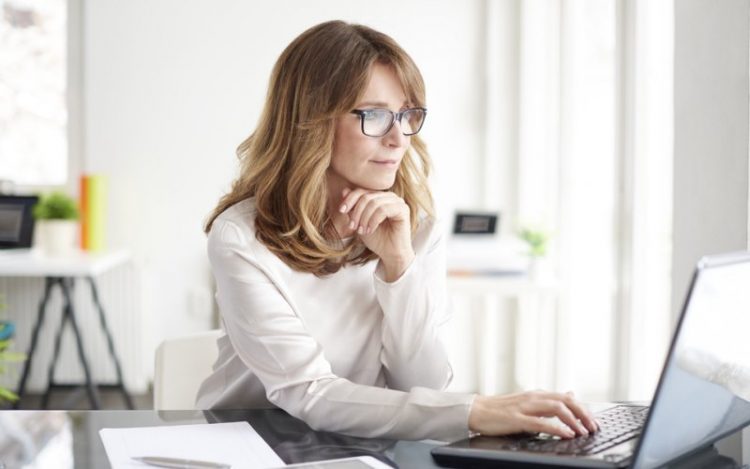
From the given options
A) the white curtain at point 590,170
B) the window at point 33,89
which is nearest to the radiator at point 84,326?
the window at point 33,89

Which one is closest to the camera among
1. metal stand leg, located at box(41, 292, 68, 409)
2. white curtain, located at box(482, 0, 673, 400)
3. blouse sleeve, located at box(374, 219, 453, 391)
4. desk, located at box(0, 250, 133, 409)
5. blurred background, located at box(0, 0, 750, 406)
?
blouse sleeve, located at box(374, 219, 453, 391)

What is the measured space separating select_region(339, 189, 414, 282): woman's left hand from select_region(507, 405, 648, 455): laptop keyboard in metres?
0.50

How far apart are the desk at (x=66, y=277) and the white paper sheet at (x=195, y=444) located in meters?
2.79

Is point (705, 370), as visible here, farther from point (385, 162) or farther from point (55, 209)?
point (55, 209)

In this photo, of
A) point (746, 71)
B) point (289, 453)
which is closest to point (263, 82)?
point (746, 71)

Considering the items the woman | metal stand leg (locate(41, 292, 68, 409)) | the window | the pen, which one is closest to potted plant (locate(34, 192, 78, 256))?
metal stand leg (locate(41, 292, 68, 409))

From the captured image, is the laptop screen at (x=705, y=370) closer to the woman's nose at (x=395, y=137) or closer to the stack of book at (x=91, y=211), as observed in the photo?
the woman's nose at (x=395, y=137)

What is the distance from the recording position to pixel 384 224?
167 centimetres

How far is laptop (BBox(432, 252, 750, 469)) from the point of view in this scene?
3.10ft

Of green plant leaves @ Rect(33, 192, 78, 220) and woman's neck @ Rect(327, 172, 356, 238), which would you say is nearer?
woman's neck @ Rect(327, 172, 356, 238)

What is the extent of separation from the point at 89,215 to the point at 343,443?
347 centimetres

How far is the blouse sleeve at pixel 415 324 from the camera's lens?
1.64m

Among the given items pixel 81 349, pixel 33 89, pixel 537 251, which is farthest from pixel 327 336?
pixel 33 89

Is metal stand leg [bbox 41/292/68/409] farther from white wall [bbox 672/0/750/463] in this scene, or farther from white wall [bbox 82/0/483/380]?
white wall [bbox 672/0/750/463]
